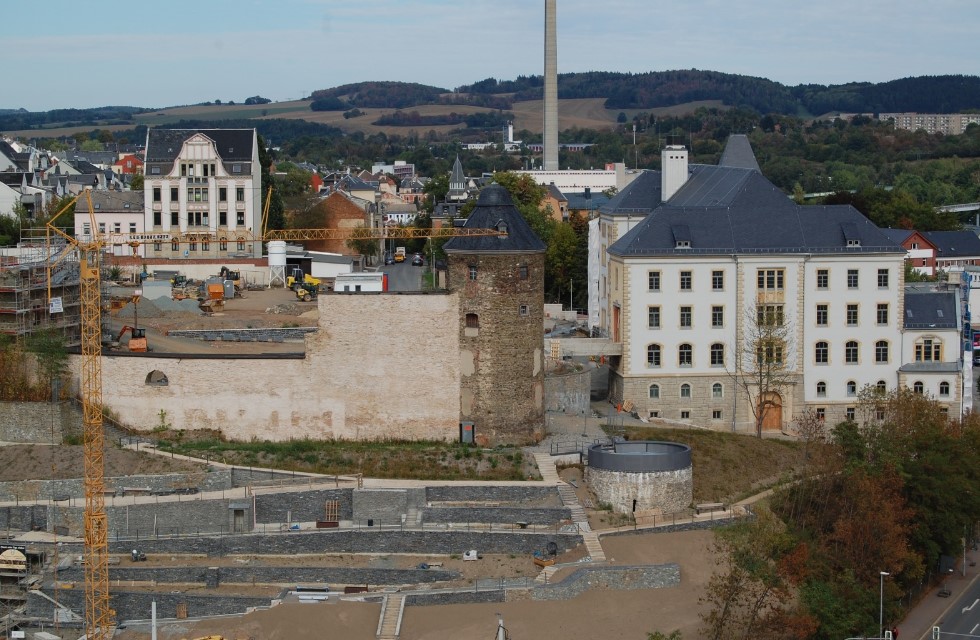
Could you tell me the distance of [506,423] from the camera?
178 feet

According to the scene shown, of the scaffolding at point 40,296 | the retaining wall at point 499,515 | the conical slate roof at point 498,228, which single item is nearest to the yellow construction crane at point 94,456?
the conical slate roof at point 498,228

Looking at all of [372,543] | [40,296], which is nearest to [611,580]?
[372,543]

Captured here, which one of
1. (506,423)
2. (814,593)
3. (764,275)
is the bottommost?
(814,593)

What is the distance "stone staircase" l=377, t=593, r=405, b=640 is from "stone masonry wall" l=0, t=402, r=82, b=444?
46.5 feet

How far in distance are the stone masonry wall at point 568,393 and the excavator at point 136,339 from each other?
1420 centimetres

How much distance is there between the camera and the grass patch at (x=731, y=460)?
2119 inches

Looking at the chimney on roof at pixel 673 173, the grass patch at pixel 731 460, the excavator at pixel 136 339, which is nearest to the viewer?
the grass patch at pixel 731 460

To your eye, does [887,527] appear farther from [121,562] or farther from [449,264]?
[121,562]

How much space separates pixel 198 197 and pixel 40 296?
2966 cm

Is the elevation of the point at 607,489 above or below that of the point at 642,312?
below

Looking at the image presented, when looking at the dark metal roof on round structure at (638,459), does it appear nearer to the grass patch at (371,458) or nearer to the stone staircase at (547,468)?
the stone staircase at (547,468)

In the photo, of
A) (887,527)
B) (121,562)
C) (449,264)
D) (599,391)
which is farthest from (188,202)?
(887,527)

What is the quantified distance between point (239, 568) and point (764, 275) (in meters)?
26.6

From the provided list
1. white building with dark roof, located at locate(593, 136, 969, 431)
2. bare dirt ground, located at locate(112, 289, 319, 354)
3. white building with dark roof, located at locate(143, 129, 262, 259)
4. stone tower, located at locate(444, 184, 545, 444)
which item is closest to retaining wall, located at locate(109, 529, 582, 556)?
stone tower, located at locate(444, 184, 545, 444)
